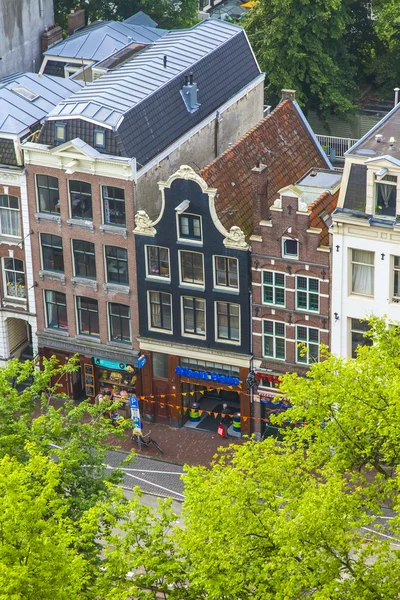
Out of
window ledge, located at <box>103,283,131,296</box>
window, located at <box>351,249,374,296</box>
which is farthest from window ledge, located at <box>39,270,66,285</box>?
window, located at <box>351,249,374,296</box>

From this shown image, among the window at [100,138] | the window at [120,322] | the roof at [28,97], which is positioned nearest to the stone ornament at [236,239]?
the window at [120,322]

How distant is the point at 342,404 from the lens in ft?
227

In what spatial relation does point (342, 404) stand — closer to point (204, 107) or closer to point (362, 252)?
point (362, 252)

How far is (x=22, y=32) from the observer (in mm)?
111188

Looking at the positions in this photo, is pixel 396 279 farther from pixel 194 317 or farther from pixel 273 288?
pixel 194 317

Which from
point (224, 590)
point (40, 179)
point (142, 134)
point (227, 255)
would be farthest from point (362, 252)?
point (224, 590)

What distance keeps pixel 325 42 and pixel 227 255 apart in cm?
3525

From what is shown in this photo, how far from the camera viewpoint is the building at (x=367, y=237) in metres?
85.7

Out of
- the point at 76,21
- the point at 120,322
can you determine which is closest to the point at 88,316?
the point at 120,322

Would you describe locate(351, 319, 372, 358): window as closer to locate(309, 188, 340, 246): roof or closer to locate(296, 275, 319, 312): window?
locate(296, 275, 319, 312): window

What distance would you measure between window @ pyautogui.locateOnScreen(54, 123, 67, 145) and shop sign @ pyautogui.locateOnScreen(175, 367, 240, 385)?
56.8 ft

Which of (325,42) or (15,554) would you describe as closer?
(15,554)

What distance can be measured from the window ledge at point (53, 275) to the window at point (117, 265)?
3.64m

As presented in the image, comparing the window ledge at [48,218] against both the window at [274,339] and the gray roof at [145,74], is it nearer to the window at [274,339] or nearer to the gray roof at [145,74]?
the gray roof at [145,74]
